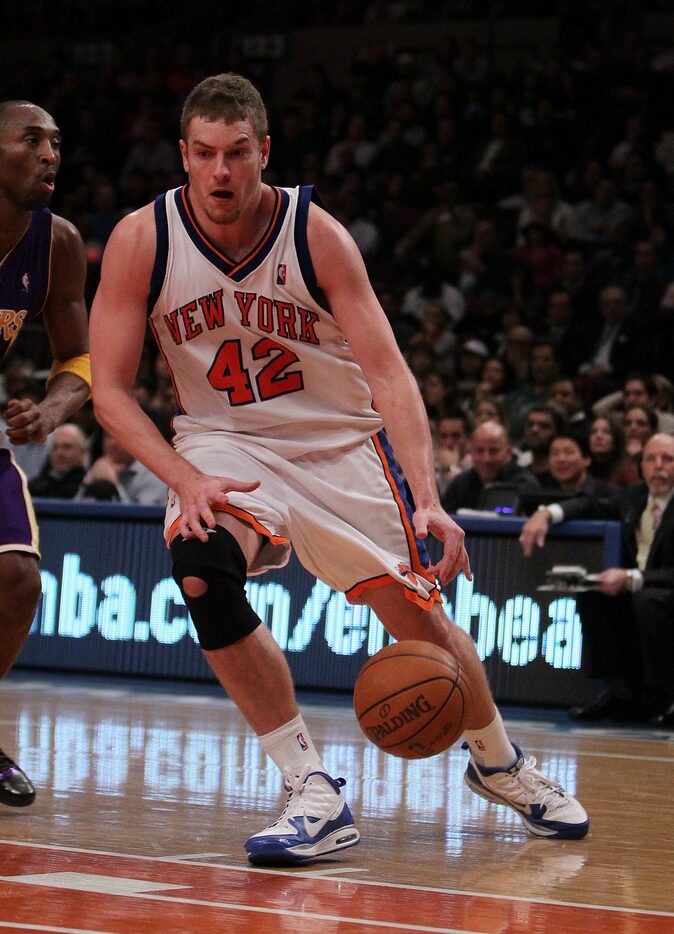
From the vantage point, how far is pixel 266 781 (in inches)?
222

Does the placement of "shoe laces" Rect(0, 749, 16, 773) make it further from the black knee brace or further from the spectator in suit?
the spectator in suit

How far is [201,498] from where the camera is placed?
4.09 metres

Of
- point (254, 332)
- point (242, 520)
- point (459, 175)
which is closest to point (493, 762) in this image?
point (242, 520)

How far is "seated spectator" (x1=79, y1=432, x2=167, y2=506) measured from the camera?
10.4m

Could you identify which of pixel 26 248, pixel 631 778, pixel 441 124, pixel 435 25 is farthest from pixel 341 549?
pixel 435 25

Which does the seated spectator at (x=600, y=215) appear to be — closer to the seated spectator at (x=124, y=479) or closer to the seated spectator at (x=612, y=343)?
the seated spectator at (x=612, y=343)

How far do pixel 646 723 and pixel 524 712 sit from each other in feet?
2.22

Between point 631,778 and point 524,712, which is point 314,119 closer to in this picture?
point 524,712

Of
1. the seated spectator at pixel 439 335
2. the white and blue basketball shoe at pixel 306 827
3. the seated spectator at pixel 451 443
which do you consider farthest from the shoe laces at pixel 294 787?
the seated spectator at pixel 439 335

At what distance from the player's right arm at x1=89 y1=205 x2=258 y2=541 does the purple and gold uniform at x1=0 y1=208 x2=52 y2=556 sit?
2.12ft

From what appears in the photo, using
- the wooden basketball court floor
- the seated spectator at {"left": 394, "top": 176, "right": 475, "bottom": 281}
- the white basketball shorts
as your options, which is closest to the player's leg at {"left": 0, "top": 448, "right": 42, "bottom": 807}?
the wooden basketball court floor

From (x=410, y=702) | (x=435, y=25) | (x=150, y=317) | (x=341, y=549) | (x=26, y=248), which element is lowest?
(x=410, y=702)

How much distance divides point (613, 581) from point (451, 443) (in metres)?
2.71

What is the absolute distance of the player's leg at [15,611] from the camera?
465 cm
